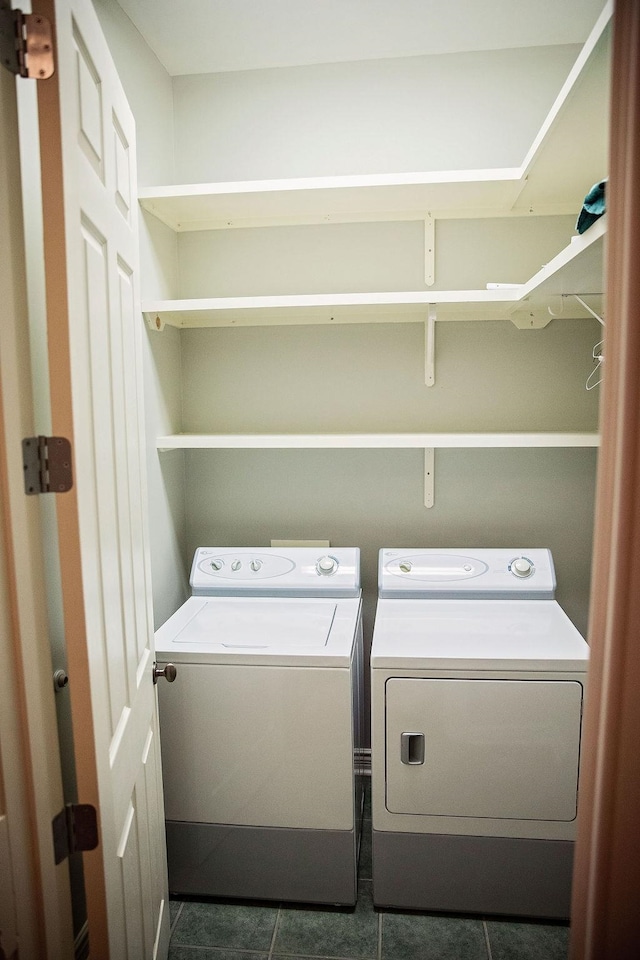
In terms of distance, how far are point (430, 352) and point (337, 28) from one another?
43.2 inches

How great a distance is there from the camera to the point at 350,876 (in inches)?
71.2

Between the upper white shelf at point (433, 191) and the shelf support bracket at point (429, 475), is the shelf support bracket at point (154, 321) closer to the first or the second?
the upper white shelf at point (433, 191)

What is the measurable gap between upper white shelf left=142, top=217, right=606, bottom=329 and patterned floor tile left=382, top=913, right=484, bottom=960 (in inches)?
72.2

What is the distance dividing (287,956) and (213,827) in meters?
0.38

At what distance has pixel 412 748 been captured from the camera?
5.70 feet

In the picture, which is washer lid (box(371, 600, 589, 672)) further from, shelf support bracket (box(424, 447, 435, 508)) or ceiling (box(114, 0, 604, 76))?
ceiling (box(114, 0, 604, 76))

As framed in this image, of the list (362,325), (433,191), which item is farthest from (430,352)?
(433,191)

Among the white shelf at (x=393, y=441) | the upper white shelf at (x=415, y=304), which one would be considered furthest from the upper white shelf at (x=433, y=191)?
the white shelf at (x=393, y=441)

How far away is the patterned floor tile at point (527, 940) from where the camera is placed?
5.53 ft

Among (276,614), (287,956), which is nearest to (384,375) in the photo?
(276,614)

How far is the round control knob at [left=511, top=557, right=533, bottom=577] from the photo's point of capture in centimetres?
216

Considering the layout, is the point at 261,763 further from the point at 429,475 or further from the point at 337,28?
the point at 337,28

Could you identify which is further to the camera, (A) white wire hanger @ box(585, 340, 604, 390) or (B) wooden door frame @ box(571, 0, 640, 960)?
(A) white wire hanger @ box(585, 340, 604, 390)

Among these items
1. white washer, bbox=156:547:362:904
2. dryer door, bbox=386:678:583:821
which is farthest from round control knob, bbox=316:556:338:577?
dryer door, bbox=386:678:583:821
